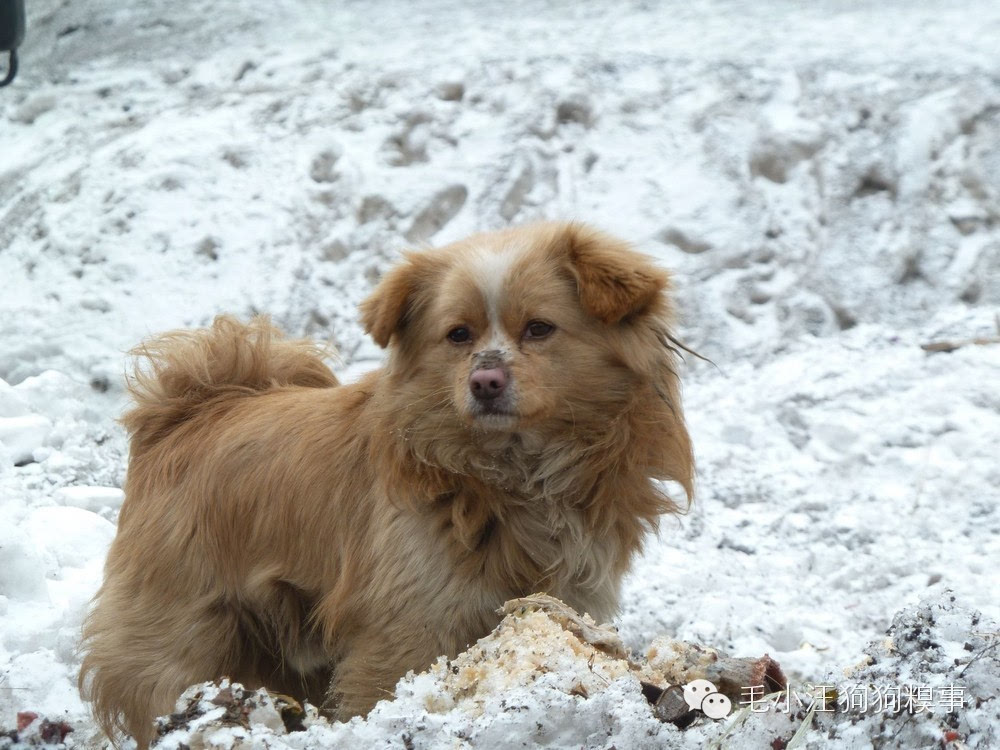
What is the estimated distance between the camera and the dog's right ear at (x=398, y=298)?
4059 millimetres

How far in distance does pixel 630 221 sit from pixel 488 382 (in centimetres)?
491

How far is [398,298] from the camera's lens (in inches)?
161

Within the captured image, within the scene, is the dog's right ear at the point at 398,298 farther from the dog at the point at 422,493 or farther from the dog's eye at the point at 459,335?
the dog's eye at the point at 459,335

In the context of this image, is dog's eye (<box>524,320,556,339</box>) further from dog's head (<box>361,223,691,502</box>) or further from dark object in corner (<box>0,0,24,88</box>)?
dark object in corner (<box>0,0,24,88</box>)

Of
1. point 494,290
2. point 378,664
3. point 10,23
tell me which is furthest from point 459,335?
point 10,23

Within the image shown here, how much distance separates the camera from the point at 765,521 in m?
5.88

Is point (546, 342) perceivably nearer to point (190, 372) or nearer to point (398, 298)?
point (398, 298)

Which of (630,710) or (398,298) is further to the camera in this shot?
(398,298)

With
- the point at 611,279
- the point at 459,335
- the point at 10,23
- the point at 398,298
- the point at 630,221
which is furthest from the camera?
the point at 630,221

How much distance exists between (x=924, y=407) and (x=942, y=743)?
455cm

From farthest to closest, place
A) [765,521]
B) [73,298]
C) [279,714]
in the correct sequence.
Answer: [73,298] → [765,521] → [279,714]

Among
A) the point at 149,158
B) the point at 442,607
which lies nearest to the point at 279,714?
the point at 442,607

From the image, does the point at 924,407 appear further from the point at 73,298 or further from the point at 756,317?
the point at 73,298

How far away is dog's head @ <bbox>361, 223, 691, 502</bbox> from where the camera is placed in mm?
3795
